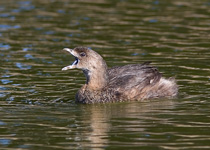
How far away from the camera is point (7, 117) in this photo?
13.4m

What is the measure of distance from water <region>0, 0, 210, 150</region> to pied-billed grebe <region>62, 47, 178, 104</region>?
13.0 inches

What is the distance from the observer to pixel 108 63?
18.7 metres

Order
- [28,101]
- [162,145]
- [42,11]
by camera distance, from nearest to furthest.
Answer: [162,145] < [28,101] < [42,11]

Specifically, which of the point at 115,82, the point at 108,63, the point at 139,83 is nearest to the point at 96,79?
the point at 115,82

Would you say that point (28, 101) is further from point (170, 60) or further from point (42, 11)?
point (42, 11)

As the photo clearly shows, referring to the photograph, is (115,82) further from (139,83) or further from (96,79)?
(139,83)

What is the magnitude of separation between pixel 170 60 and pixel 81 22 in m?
6.76

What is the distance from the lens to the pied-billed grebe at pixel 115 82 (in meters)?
15.0

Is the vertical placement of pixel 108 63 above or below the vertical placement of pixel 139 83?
below

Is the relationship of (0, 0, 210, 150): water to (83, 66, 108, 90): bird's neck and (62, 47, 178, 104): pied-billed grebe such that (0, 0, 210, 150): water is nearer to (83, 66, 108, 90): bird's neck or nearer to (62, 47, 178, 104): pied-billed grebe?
(62, 47, 178, 104): pied-billed grebe

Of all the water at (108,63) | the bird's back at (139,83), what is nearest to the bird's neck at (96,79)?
the bird's back at (139,83)

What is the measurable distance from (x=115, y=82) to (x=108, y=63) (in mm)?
3574

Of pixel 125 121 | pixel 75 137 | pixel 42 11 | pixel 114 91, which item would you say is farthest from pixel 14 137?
pixel 42 11

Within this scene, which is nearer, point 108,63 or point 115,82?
point 115,82
